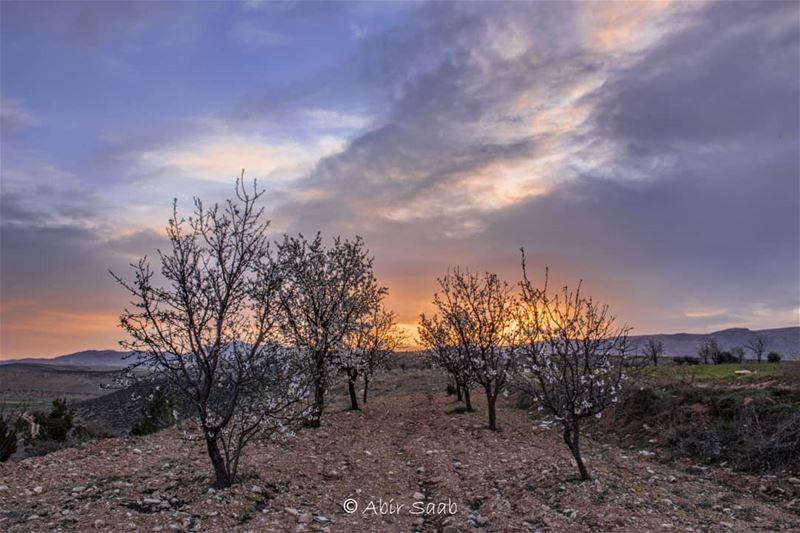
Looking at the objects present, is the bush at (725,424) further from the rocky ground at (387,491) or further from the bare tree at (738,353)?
the bare tree at (738,353)

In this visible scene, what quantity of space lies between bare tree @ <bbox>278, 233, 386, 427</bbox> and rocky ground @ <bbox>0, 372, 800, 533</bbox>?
4917 millimetres

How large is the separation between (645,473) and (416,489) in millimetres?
6136

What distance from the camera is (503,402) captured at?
29969 mm

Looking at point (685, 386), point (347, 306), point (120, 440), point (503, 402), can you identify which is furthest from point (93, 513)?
point (503, 402)

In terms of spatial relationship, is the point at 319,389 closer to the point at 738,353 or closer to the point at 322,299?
the point at 322,299

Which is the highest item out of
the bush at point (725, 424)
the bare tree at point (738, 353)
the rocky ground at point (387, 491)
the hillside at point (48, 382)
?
the bare tree at point (738, 353)

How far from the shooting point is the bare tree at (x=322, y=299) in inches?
859

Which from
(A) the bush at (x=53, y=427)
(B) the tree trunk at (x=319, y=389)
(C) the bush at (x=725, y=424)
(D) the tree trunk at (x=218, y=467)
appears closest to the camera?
(D) the tree trunk at (x=218, y=467)

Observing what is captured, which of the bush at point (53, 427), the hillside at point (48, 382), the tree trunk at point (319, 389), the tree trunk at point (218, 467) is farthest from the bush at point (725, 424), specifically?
the hillside at point (48, 382)

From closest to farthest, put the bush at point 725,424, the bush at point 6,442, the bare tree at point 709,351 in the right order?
the bush at point 725,424 → the bush at point 6,442 → the bare tree at point 709,351

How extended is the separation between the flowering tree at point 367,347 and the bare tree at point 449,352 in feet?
6.80

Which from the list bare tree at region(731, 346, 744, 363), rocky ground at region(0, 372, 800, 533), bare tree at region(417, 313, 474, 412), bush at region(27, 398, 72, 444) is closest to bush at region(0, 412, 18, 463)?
bush at region(27, 398, 72, 444)

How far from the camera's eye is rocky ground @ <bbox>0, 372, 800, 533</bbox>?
10164 mm

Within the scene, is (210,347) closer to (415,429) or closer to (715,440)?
(415,429)
